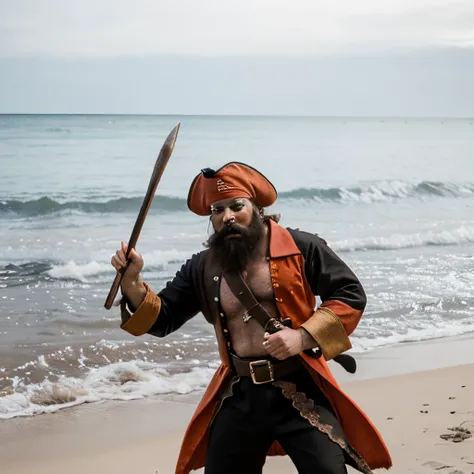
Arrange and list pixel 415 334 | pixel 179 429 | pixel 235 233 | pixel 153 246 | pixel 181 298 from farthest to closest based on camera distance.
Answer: pixel 153 246, pixel 415 334, pixel 179 429, pixel 181 298, pixel 235 233

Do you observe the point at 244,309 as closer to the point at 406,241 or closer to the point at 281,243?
the point at 281,243

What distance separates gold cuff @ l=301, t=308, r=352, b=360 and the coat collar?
0.20 m

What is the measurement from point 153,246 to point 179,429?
21.6ft

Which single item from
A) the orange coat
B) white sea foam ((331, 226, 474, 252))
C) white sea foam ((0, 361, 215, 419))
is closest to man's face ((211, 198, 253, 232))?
the orange coat

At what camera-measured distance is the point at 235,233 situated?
2711 millimetres

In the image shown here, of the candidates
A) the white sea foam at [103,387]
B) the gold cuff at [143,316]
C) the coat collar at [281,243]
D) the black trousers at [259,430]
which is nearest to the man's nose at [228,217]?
the coat collar at [281,243]

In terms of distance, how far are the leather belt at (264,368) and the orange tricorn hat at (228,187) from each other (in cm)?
45

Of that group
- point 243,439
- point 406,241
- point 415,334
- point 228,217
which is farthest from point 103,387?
point 406,241

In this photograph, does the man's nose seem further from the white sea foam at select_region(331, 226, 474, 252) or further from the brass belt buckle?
the white sea foam at select_region(331, 226, 474, 252)

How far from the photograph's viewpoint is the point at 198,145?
99.7ft

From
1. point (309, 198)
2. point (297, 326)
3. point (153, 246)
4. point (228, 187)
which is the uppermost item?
point (228, 187)

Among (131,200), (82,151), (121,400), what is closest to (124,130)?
(82,151)

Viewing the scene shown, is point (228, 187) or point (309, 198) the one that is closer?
point (228, 187)

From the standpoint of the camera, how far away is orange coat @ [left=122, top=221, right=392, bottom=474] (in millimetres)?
2666
